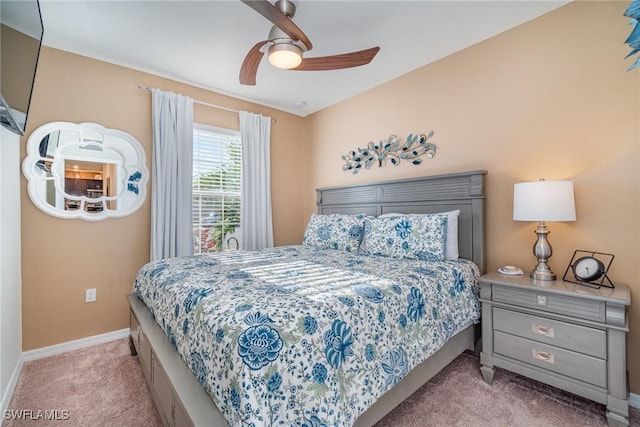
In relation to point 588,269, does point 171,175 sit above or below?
above

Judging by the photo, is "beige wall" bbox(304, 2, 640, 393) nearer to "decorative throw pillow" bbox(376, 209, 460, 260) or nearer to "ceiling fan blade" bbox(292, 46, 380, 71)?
"decorative throw pillow" bbox(376, 209, 460, 260)

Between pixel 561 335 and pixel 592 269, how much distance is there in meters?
0.47

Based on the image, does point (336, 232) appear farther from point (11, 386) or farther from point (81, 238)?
point (11, 386)

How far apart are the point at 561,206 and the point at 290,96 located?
300cm

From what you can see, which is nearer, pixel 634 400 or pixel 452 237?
pixel 634 400

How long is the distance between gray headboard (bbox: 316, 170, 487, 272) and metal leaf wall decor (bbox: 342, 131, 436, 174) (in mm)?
294

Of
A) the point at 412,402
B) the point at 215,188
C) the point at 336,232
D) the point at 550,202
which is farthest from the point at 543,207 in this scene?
the point at 215,188

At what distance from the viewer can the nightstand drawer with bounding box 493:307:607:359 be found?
1560 mm

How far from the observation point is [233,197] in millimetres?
3588

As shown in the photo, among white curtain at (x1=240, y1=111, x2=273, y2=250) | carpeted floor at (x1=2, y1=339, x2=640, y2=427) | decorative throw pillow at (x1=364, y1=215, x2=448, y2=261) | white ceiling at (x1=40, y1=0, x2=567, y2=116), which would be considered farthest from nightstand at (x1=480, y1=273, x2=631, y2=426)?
white curtain at (x1=240, y1=111, x2=273, y2=250)

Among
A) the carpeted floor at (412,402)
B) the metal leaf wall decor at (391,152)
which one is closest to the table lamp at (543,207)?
the carpeted floor at (412,402)

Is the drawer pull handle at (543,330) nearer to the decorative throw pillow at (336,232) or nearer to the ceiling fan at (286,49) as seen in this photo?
the decorative throw pillow at (336,232)

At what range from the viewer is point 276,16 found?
143 centimetres

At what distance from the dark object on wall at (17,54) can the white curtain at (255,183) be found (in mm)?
2155
